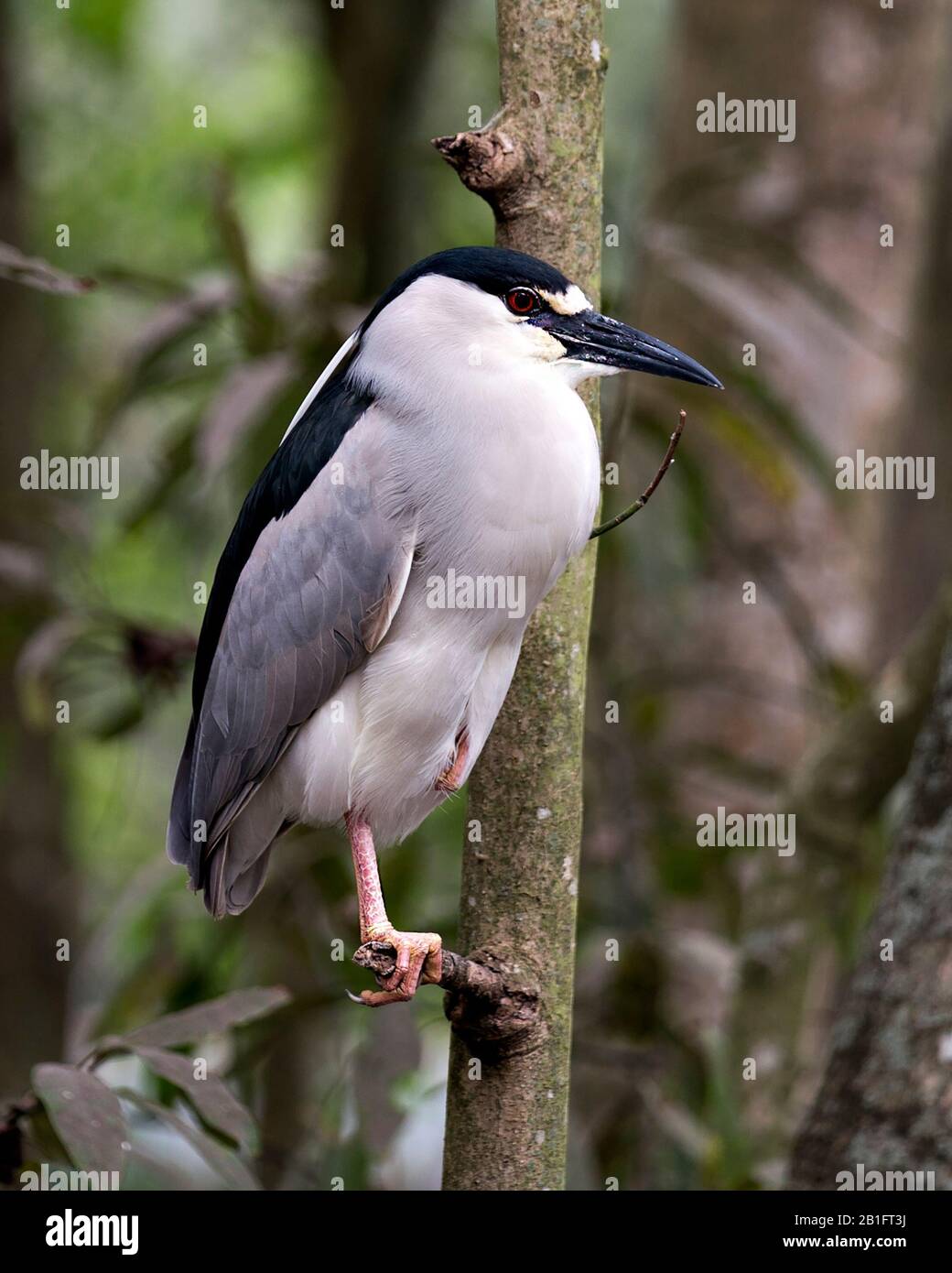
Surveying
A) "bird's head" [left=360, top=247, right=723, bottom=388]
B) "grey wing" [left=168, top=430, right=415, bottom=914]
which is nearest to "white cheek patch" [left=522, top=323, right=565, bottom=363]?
"bird's head" [left=360, top=247, right=723, bottom=388]

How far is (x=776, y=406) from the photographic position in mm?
3559

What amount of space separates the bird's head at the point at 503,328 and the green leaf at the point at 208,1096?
117 cm

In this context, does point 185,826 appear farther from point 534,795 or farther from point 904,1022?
point 904,1022

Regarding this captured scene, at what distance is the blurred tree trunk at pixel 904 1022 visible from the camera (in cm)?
241

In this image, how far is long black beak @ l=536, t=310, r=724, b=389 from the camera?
2.20 m

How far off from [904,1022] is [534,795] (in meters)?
0.80

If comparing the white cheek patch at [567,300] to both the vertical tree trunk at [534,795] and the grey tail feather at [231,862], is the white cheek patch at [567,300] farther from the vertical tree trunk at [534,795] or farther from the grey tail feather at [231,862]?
the grey tail feather at [231,862]

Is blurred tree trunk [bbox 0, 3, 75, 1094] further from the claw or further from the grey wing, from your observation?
the claw

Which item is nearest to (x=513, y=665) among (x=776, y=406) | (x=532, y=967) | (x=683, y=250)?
(x=532, y=967)

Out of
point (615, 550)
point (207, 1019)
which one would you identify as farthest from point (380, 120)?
point (207, 1019)

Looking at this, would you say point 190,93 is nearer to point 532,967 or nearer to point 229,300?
point 229,300

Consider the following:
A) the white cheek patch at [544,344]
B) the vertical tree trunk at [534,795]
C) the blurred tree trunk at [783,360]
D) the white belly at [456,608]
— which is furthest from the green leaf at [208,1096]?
the blurred tree trunk at [783,360]

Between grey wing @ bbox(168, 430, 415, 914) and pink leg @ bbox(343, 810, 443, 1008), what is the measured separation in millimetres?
287

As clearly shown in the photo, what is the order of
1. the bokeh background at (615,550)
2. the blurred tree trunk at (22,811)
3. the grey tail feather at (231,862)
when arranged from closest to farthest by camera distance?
1. the grey tail feather at (231,862)
2. the bokeh background at (615,550)
3. the blurred tree trunk at (22,811)
